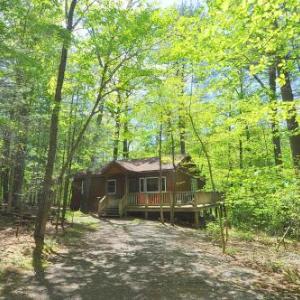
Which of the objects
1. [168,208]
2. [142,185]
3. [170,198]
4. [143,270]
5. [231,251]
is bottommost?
[143,270]

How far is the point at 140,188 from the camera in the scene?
25.8 metres

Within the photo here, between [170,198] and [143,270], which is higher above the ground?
[170,198]

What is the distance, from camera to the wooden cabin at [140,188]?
22.3 meters

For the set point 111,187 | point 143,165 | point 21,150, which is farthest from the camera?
point 111,187

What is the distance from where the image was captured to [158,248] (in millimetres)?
11609

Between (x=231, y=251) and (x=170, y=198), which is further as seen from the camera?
(x=170, y=198)

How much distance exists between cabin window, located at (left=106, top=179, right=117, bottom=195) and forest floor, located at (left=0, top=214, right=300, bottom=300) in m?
13.9

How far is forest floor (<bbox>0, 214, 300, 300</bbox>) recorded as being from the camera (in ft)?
22.0

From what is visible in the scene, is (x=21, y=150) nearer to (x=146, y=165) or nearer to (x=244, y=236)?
(x=146, y=165)

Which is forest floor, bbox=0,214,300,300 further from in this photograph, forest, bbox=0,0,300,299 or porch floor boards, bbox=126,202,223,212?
porch floor boards, bbox=126,202,223,212

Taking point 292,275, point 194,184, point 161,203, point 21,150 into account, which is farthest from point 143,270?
point 194,184

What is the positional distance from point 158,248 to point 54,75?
807 centimetres

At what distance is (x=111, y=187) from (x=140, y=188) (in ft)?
9.67

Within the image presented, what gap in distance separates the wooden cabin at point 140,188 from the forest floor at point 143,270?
8.96 meters
